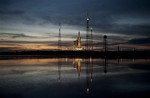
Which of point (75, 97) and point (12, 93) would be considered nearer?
point (75, 97)

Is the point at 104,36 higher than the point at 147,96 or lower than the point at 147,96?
higher

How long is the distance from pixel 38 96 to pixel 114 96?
4784 millimetres

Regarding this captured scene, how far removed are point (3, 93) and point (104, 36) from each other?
554 ft

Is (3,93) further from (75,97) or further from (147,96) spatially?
(147,96)

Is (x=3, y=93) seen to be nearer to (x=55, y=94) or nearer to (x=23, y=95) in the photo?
(x=23, y=95)

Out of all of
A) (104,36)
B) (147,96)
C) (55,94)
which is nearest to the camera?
(147,96)

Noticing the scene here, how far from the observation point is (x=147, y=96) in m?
15.0

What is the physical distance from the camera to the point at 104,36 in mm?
183000

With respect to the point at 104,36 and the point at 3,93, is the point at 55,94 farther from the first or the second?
the point at 104,36

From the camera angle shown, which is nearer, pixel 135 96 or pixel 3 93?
pixel 135 96

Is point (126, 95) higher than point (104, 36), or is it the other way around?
point (104, 36)

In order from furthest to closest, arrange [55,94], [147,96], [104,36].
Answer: [104,36] → [55,94] → [147,96]

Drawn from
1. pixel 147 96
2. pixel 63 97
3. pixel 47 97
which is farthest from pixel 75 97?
pixel 147 96

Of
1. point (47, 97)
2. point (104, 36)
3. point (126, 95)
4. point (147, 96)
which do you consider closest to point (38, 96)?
point (47, 97)
